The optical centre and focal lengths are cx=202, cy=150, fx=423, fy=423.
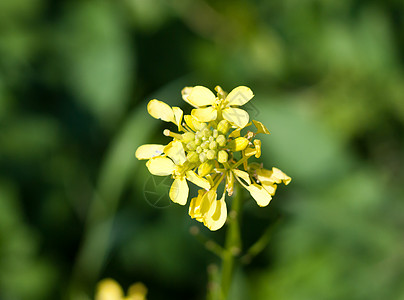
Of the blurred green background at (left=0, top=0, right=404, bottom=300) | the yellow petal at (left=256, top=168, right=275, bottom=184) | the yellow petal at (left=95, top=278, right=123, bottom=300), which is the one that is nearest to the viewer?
the yellow petal at (left=256, top=168, right=275, bottom=184)

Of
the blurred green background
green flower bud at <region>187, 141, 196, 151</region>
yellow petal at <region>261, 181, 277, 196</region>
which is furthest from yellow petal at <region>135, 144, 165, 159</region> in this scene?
the blurred green background

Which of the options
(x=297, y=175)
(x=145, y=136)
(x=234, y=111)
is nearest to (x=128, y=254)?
(x=145, y=136)

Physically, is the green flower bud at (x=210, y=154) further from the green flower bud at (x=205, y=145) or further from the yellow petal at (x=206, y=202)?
the yellow petal at (x=206, y=202)

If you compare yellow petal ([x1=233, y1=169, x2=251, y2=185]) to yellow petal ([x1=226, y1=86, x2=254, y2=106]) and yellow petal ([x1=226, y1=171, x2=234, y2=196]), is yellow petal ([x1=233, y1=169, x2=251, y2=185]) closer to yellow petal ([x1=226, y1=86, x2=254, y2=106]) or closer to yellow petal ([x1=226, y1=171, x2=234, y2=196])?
yellow petal ([x1=226, y1=171, x2=234, y2=196])

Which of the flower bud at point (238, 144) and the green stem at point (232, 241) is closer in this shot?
the flower bud at point (238, 144)

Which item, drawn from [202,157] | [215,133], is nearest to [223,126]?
[215,133]

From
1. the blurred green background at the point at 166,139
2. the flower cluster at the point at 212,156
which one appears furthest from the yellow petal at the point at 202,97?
the blurred green background at the point at 166,139
